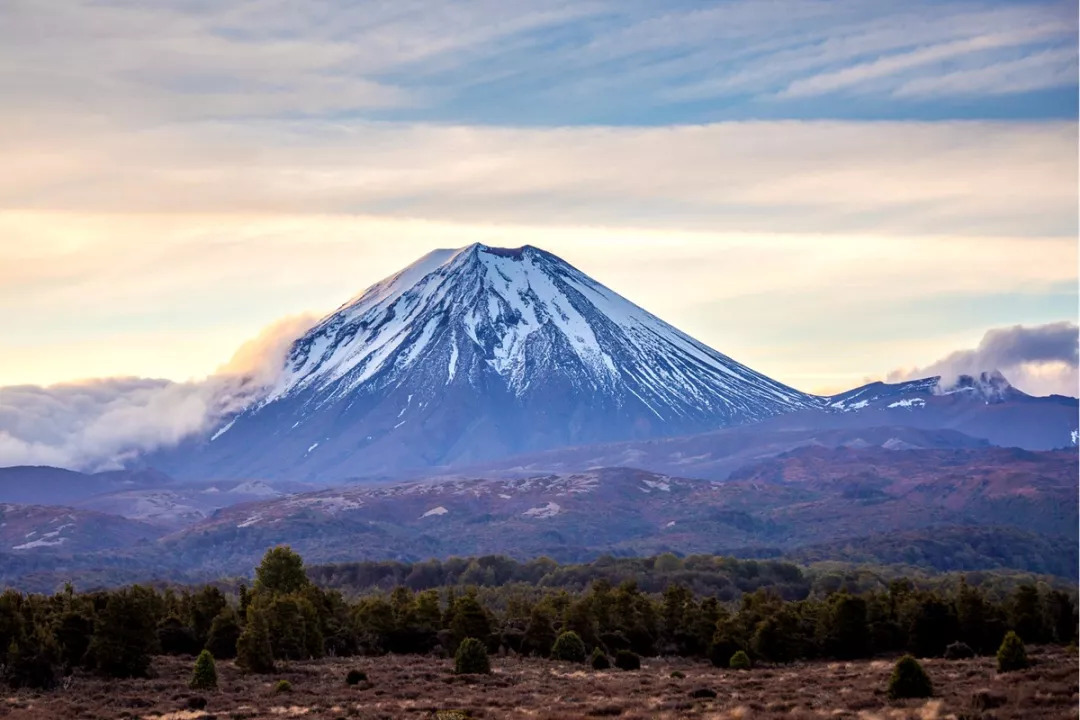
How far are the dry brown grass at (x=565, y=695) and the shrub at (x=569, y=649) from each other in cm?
774

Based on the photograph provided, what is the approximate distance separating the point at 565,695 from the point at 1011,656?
2154 centimetres

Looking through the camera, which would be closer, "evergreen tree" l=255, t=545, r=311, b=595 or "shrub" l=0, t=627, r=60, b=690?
"shrub" l=0, t=627, r=60, b=690

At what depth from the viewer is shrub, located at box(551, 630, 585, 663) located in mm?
92625

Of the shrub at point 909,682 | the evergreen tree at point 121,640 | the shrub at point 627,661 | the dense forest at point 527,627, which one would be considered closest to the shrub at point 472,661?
the dense forest at point 527,627

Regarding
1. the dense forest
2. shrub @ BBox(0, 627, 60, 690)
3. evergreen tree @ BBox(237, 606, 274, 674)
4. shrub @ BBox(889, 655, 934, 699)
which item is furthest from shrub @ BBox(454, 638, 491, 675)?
shrub @ BBox(889, 655, 934, 699)

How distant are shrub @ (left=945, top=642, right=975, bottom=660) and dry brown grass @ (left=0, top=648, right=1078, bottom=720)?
4602 mm

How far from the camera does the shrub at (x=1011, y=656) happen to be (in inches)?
2734

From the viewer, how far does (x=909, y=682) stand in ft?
200

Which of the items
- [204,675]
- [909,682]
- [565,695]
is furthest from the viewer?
[204,675]

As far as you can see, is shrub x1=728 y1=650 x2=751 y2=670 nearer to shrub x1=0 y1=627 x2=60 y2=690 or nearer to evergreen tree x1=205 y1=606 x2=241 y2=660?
evergreen tree x1=205 y1=606 x2=241 y2=660

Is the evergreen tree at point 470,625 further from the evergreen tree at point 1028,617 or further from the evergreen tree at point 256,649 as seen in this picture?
the evergreen tree at point 1028,617

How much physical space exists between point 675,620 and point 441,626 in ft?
57.3

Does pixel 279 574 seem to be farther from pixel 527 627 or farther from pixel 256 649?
pixel 256 649

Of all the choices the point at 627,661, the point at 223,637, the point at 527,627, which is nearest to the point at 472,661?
the point at 627,661
